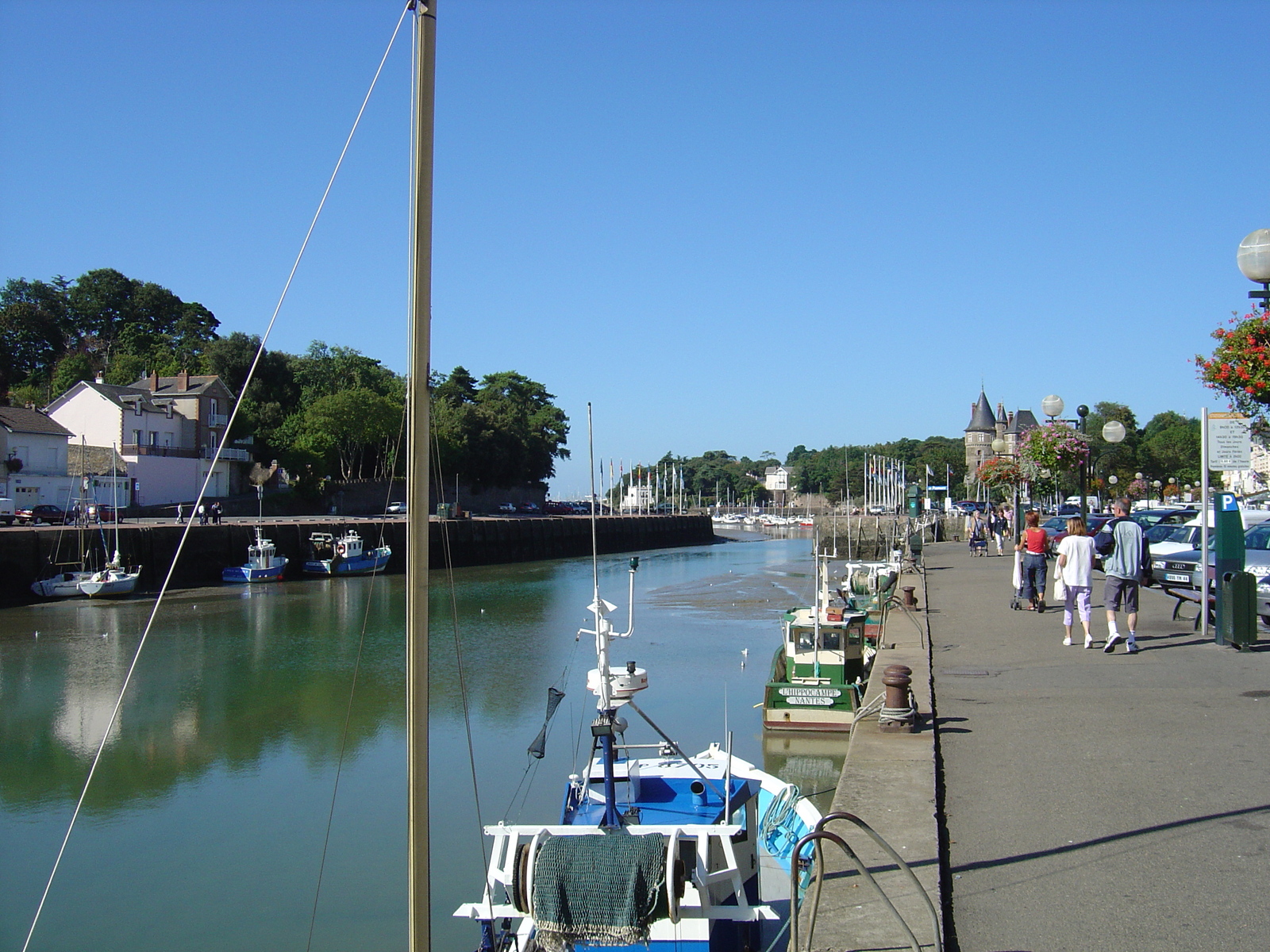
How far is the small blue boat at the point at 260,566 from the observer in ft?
161

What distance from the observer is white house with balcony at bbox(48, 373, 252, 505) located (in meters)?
65.4

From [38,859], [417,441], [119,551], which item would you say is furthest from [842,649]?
[119,551]

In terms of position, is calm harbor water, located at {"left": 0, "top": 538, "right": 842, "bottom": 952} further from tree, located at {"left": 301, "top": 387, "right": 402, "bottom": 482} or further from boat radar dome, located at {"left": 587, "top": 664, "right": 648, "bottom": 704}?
tree, located at {"left": 301, "top": 387, "right": 402, "bottom": 482}

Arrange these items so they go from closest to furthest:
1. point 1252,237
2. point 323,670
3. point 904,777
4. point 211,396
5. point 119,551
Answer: point 904,777 → point 1252,237 → point 323,670 → point 119,551 → point 211,396

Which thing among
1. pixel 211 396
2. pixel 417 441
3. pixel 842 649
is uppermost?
pixel 211 396

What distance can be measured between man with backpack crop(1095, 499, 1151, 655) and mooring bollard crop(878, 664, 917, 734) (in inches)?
195

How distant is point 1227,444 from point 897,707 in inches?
293

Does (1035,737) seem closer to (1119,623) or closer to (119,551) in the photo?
(1119,623)

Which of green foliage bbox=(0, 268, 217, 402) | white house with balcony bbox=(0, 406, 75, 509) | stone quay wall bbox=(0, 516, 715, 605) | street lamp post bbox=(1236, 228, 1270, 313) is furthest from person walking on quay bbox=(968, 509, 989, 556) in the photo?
green foliage bbox=(0, 268, 217, 402)

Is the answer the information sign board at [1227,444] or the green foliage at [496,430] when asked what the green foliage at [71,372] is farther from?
the information sign board at [1227,444]

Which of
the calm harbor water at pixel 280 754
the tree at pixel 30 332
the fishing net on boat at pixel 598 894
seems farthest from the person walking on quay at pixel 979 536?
the tree at pixel 30 332

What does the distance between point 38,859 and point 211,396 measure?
66.4m

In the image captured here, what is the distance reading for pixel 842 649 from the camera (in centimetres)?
1855

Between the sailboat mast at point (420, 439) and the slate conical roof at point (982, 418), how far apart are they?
140 metres
